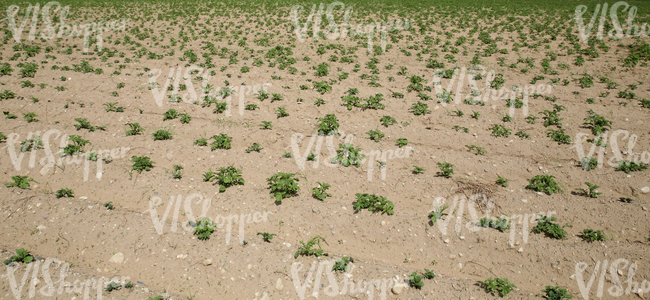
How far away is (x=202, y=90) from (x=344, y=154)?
269 inches

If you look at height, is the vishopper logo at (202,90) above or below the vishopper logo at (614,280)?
above

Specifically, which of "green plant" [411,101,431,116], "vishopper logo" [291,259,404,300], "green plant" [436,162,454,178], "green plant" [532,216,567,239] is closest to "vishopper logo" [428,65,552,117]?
"green plant" [411,101,431,116]

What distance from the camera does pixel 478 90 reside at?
12344 mm

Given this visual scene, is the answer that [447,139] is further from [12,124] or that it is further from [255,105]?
[12,124]

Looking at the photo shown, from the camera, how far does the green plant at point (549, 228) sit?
6.07 metres

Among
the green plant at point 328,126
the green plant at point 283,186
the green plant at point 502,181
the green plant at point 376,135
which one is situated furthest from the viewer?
the green plant at point 328,126

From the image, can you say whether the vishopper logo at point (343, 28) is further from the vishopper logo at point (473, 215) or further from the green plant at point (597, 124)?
the vishopper logo at point (473, 215)

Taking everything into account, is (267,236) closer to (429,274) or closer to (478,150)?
(429,274)

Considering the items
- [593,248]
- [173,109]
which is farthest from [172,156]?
[593,248]

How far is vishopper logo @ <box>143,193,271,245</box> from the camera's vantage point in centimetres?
641

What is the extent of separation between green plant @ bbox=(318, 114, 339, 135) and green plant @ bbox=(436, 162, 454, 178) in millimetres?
3115

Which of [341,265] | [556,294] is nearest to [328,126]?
[341,265]

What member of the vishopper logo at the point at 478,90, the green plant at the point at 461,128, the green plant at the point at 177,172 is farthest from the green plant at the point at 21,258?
the vishopper logo at the point at 478,90

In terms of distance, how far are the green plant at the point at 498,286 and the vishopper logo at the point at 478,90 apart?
7.02 meters
